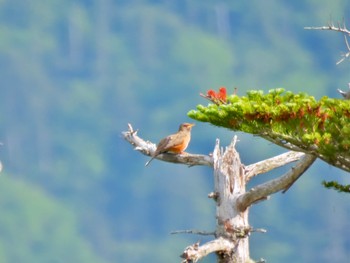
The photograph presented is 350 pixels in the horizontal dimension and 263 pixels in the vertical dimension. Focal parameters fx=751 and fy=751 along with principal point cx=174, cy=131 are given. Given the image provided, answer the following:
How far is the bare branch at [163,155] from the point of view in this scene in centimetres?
1045

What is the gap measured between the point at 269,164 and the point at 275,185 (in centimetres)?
112

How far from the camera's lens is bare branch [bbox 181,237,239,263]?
894 cm

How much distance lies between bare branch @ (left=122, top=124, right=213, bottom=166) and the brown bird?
0.52 ft

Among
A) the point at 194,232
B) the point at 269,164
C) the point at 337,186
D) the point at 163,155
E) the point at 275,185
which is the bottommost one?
the point at 337,186

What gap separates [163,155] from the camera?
34.9ft

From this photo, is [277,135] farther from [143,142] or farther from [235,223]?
[143,142]

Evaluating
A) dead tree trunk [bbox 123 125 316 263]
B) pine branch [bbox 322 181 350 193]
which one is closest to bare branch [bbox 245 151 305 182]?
dead tree trunk [bbox 123 125 316 263]

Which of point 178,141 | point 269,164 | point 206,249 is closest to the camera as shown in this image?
point 206,249

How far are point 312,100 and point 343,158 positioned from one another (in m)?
0.81

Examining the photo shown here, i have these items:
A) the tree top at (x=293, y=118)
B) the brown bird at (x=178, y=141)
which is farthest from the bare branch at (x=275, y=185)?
the tree top at (x=293, y=118)

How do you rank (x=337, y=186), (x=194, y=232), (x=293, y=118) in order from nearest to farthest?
(x=293, y=118) → (x=337, y=186) → (x=194, y=232)

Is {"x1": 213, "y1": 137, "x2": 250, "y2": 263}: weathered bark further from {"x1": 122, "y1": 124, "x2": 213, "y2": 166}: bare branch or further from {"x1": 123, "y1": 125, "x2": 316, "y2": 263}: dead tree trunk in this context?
{"x1": 122, "y1": 124, "x2": 213, "y2": 166}: bare branch

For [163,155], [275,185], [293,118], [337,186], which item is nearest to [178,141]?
[163,155]

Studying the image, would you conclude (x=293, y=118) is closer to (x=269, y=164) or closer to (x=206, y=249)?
(x=206, y=249)
